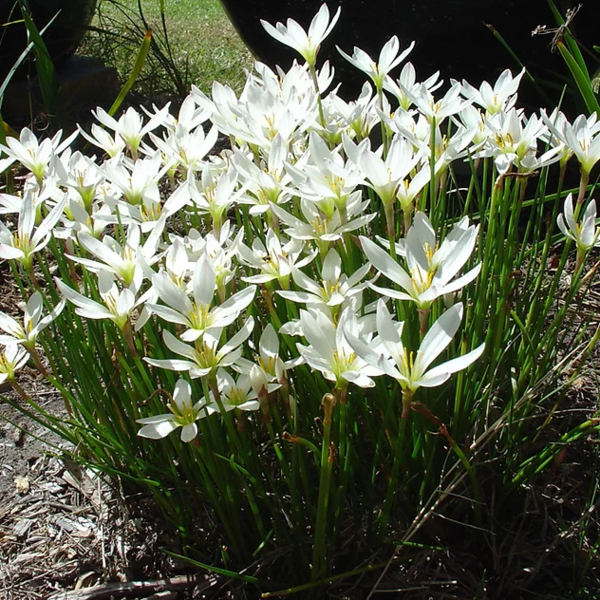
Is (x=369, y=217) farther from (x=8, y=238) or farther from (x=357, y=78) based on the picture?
(x=357, y=78)

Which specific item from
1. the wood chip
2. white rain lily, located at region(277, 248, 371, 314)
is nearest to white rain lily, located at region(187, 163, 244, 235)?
white rain lily, located at region(277, 248, 371, 314)

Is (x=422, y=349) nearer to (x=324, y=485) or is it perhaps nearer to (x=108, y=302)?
(x=324, y=485)

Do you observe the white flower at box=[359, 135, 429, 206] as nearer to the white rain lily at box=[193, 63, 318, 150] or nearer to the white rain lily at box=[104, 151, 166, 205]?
the white rain lily at box=[193, 63, 318, 150]

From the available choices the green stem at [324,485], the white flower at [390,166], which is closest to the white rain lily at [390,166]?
the white flower at [390,166]

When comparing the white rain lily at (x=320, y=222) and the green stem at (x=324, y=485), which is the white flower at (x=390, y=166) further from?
the green stem at (x=324, y=485)

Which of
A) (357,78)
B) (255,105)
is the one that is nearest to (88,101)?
(357,78)
